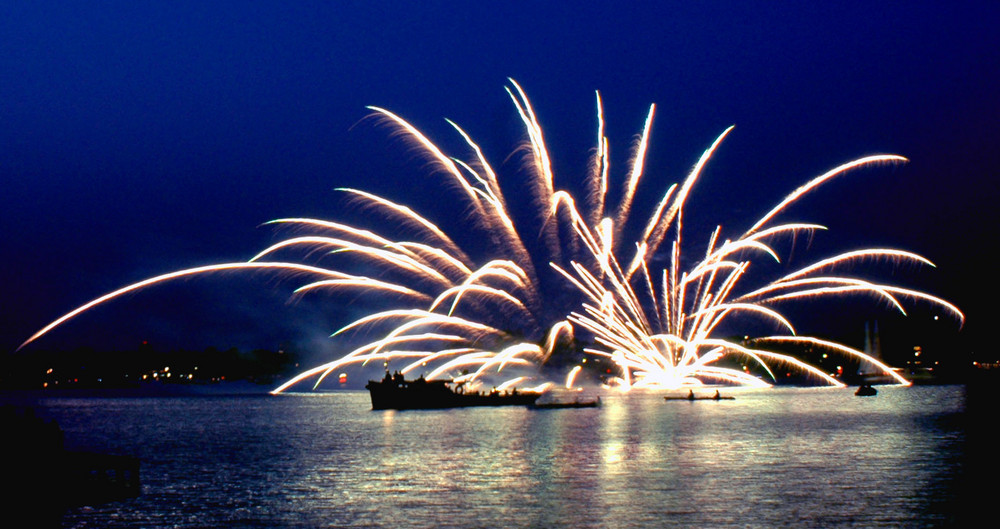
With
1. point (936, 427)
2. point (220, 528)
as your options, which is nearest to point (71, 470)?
point (220, 528)

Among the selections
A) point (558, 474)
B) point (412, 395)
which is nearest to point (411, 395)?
point (412, 395)

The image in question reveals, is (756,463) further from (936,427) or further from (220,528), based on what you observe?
(936,427)

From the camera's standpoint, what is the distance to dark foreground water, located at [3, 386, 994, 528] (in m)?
26.8

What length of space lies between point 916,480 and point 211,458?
31.3 meters

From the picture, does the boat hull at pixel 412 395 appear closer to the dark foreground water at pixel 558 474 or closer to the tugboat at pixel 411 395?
the tugboat at pixel 411 395

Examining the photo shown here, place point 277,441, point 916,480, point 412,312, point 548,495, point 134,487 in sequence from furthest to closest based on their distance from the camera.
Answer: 1. point 277,441
2. point 412,312
3. point 916,480
4. point 548,495
5. point 134,487

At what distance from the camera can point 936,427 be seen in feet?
209

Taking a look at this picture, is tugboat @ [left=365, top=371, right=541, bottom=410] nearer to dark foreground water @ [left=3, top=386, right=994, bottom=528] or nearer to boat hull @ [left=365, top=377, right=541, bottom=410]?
boat hull @ [left=365, top=377, right=541, bottom=410]

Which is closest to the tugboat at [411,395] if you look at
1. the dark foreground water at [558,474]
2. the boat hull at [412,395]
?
the boat hull at [412,395]

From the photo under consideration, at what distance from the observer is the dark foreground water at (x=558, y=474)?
26781mm

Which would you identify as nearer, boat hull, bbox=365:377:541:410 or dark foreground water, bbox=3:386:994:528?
dark foreground water, bbox=3:386:994:528

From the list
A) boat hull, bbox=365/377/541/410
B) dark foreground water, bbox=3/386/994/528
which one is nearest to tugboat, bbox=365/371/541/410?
boat hull, bbox=365/377/541/410

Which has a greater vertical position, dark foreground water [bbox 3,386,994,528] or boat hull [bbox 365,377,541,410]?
boat hull [bbox 365,377,541,410]

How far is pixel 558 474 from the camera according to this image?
36531mm
